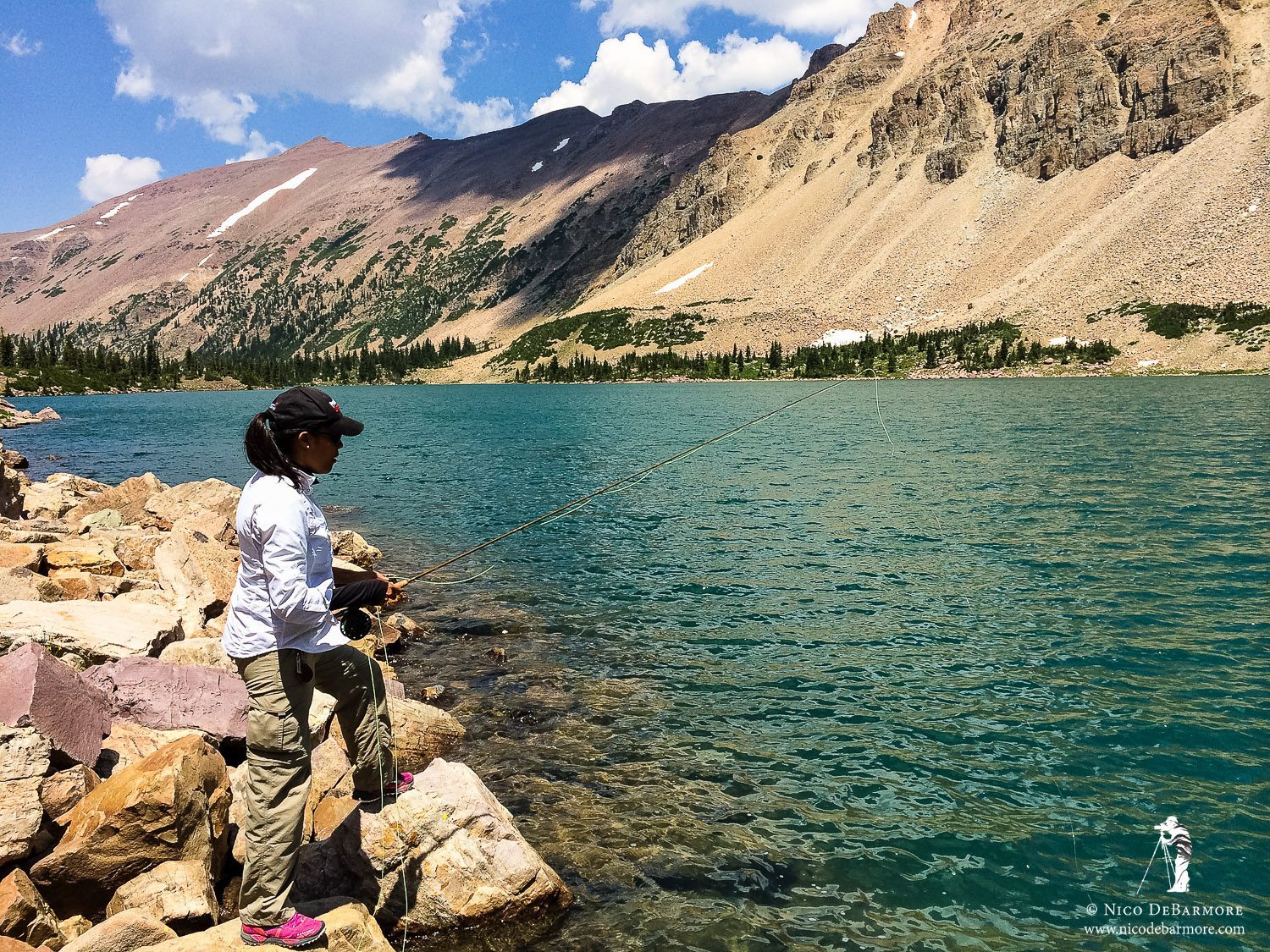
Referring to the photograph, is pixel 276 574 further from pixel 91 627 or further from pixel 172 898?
pixel 91 627

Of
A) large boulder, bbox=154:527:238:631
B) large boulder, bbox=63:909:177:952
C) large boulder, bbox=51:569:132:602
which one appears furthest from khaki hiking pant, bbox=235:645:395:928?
large boulder, bbox=51:569:132:602

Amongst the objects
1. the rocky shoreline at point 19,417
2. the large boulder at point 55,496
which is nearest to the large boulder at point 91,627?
the large boulder at point 55,496

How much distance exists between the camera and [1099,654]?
41.7 feet

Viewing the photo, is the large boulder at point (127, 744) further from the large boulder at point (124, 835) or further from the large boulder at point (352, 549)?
the large boulder at point (352, 549)

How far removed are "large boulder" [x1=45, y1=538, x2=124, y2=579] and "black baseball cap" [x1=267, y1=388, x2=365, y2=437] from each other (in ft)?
A: 36.3

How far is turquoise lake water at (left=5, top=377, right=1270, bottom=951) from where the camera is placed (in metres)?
7.41

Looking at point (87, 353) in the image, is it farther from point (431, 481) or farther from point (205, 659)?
point (205, 659)

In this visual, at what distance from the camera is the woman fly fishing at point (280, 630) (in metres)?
5.58

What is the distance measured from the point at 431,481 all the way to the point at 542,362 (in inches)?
6100

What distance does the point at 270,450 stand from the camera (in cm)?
572

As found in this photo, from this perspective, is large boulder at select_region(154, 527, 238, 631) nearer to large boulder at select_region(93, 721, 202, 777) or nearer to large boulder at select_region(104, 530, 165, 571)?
large boulder at select_region(104, 530, 165, 571)

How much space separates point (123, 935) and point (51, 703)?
2796 mm

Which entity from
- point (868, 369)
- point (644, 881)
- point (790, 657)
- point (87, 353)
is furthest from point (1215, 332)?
point (87, 353)

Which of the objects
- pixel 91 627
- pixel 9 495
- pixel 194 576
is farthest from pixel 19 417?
pixel 91 627
